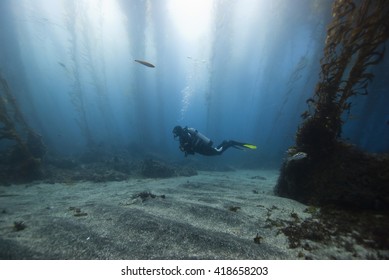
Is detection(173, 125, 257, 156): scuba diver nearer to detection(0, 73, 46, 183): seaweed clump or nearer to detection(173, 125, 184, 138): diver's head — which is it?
detection(173, 125, 184, 138): diver's head

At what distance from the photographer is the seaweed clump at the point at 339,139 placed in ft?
14.5

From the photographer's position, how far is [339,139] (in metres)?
5.68

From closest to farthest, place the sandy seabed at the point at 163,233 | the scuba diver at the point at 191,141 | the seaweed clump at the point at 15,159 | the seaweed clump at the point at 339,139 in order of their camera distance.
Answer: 1. the sandy seabed at the point at 163,233
2. the seaweed clump at the point at 339,139
3. the scuba diver at the point at 191,141
4. the seaweed clump at the point at 15,159

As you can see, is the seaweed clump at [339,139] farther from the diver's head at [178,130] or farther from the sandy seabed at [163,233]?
the diver's head at [178,130]

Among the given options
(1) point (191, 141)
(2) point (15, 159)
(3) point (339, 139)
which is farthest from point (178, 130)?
(2) point (15, 159)

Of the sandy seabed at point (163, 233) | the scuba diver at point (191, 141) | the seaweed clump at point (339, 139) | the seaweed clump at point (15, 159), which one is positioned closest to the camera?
the sandy seabed at point (163, 233)

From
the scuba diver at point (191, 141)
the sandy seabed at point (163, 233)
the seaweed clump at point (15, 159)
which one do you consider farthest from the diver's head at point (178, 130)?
the seaweed clump at point (15, 159)

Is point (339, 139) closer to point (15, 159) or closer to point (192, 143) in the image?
point (192, 143)

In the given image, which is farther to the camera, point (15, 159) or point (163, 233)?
point (15, 159)

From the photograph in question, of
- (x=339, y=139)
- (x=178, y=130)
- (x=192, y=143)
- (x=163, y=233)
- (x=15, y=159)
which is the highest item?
(x=339, y=139)

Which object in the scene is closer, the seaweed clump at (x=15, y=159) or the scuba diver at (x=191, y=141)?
the scuba diver at (x=191, y=141)

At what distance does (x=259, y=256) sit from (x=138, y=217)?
6.97 feet

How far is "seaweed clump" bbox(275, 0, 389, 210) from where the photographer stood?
443cm
